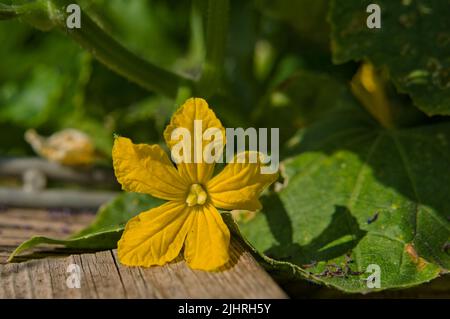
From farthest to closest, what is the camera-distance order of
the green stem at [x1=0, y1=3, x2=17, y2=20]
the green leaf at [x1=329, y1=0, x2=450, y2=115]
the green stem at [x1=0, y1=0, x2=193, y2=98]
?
the green leaf at [x1=329, y1=0, x2=450, y2=115] → the green stem at [x1=0, y1=0, x2=193, y2=98] → the green stem at [x1=0, y1=3, x2=17, y2=20]

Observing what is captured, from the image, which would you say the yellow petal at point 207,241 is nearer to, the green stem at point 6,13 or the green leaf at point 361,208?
the green leaf at point 361,208

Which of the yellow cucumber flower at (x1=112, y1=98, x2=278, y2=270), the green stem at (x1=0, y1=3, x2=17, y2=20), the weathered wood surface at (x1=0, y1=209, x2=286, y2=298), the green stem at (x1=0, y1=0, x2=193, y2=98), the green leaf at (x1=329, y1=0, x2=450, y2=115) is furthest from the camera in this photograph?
the green leaf at (x1=329, y1=0, x2=450, y2=115)

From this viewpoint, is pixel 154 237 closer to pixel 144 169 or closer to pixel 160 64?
pixel 144 169

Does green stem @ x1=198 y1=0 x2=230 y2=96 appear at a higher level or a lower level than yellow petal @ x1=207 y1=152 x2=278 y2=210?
higher

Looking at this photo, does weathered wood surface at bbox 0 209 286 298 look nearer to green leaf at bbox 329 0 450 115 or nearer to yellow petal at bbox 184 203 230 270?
yellow petal at bbox 184 203 230 270

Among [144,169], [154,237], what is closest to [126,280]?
[154,237]

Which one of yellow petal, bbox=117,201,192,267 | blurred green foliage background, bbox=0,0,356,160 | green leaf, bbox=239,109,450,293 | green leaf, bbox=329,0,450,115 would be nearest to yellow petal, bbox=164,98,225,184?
yellow petal, bbox=117,201,192,267
